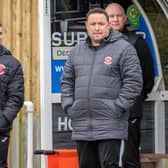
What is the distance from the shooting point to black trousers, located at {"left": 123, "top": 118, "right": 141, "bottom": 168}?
25.4ft

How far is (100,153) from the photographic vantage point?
6.79m

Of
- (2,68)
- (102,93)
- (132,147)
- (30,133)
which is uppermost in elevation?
(2,68)

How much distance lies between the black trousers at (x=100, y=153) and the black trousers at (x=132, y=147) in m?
0.86

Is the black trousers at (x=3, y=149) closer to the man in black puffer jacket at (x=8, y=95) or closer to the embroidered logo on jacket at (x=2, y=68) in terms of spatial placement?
the man in black puffer jacket at (x=8, y=95)

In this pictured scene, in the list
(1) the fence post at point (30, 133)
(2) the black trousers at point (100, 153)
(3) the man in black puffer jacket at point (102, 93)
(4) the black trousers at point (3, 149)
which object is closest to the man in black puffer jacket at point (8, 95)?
(4) the black trousers at point (3, 149)

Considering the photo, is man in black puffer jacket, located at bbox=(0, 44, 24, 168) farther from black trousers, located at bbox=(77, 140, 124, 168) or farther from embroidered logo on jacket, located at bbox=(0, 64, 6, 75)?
black trousers, located at bbox=(77, 140, 124, 168)

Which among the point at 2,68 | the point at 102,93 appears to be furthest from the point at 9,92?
the point at 102,93

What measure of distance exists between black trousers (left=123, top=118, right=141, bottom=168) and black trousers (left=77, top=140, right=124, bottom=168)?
86cm

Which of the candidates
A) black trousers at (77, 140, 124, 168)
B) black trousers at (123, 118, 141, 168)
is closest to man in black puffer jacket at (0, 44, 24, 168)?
black trousers at (77, 140, 124, 168)

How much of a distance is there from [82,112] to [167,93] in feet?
7.21

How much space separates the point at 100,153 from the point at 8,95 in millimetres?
1061

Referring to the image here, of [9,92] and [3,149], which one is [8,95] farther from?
[3,149]

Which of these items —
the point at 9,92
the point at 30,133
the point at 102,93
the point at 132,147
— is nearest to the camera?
the point at 102,93

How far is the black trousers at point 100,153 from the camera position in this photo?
6.74 meters
